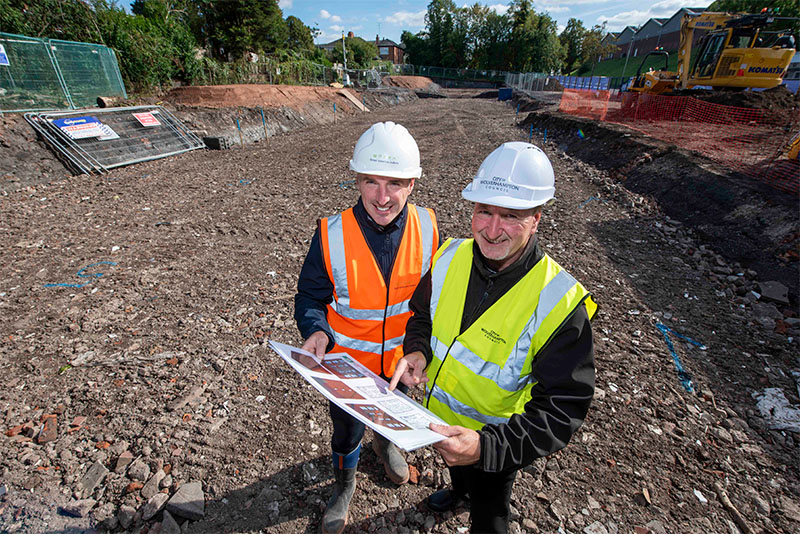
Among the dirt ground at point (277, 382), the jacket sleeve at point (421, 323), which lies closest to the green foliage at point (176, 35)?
the dirt ground at point (277, 382)

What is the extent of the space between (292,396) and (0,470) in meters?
1.94

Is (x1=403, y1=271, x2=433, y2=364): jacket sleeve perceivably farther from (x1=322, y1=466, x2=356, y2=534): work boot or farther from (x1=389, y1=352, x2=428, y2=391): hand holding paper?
(x1=322, y1=466, x2=356, y2=534): work boot

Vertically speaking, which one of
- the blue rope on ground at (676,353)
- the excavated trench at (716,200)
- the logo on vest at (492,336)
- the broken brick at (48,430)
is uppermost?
the logo on vest at (492,336)

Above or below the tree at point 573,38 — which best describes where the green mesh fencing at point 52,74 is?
below

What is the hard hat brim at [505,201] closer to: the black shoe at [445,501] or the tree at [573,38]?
the black shoe at [445,501]

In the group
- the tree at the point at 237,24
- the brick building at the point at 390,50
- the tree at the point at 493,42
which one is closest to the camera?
the tree at the point at 237,24

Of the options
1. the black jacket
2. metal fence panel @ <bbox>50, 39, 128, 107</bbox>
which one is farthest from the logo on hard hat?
metal fence panel @ <bbox>50, 39, 128, 107</bbox>

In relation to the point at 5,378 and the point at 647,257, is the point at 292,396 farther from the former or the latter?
the point at 647,257

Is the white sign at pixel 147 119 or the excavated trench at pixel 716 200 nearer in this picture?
the excavated trench at pixel 716 200

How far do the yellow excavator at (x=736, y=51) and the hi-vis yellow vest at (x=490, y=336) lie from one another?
A: 54.5 feet

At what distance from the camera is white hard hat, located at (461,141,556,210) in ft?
5.00

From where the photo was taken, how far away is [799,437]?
2955 millimetres

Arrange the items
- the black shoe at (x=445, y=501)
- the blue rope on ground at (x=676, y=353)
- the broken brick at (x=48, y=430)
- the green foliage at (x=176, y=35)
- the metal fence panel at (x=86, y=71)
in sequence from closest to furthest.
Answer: the black shoe at (x=445, y=501), the broken brick at (x=48, y=430), the blue rope on ground at (x=676, y=353), the metal fence panel at (x=86, y=71), the green foliage at (x=176, y=35)

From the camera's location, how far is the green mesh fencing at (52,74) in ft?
30.6
